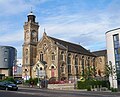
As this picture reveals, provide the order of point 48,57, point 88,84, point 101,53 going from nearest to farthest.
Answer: point 88,84 < point 48,57 < point 101,53

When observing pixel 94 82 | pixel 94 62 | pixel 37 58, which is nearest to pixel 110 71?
pixel 94 82

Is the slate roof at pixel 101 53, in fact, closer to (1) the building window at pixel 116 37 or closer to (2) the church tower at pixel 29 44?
(2) the church tower at pixel 29 44

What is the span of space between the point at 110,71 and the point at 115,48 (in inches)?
246

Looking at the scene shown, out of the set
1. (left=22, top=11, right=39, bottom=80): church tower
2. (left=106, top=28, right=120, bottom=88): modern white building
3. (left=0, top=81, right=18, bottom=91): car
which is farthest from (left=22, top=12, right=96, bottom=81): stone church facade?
(left=0, top=81, right=18, bottom=91): car

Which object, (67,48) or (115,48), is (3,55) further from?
(115,48)

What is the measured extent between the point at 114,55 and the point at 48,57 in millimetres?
28395

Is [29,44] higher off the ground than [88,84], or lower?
higher

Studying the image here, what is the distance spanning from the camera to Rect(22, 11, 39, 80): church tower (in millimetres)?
83562

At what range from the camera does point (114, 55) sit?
188 feet

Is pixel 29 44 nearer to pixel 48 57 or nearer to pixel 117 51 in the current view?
pixel 48 57

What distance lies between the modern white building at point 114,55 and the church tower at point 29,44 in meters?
33.2

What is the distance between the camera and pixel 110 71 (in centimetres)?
5428

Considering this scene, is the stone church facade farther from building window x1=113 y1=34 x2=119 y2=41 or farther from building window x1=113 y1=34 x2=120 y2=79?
building window x1=113 y1=34 x2=119 y2=41

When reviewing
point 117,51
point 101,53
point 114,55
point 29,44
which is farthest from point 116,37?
point 101,53
